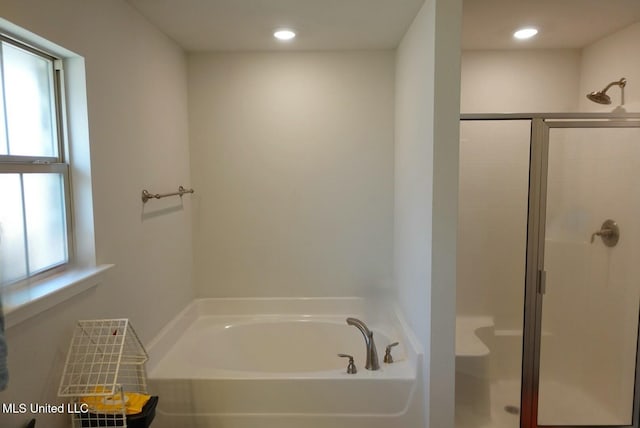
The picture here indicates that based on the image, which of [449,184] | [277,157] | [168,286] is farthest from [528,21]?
[168,286]

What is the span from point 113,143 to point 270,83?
4.28 feet

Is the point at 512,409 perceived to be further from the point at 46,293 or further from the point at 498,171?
the point at 46,293

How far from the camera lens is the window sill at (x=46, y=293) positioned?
1.23 metres

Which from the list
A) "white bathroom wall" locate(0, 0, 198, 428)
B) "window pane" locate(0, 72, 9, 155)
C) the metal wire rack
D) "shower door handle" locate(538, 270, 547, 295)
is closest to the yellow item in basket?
the metal wire rack

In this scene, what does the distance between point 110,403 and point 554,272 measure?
8.34 ft

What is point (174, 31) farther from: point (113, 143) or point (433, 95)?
point (433, 95)

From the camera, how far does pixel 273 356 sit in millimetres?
2861

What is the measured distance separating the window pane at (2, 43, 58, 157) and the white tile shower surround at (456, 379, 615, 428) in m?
2.62

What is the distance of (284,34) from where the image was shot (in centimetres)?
249

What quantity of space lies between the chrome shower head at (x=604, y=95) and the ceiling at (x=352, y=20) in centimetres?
33

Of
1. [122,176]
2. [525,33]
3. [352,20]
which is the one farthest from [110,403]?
[525,33]

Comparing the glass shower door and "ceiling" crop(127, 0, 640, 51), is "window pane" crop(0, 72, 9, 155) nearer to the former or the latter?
"ceiling" crop(127, 0, 640, 51)

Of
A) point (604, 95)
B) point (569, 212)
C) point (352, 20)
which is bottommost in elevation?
point (569, 212)

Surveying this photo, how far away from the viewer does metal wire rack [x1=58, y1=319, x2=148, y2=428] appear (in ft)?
4.75
